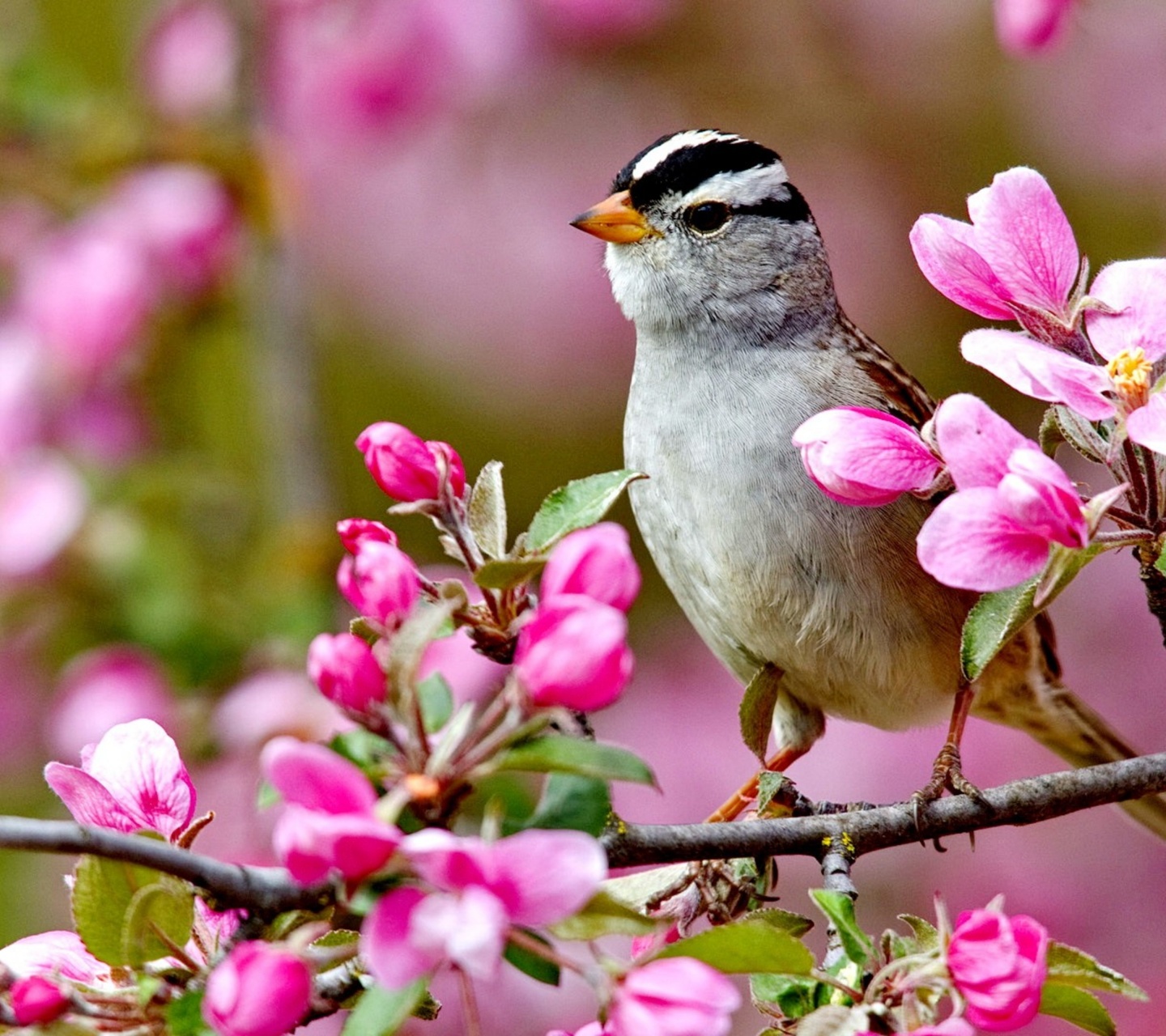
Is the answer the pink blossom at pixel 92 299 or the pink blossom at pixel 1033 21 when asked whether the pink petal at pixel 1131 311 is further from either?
the pink blossom at pixel 92 299

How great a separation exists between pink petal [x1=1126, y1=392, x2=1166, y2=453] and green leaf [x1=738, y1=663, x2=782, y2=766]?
0.47 metres

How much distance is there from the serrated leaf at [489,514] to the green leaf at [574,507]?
0.09 ft

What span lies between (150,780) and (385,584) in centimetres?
27

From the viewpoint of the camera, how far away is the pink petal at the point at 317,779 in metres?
1.00

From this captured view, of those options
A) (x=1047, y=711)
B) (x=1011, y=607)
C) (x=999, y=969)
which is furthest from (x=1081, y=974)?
(x=1047, y=711)

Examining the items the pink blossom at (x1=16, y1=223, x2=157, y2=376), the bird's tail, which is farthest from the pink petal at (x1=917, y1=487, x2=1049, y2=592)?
the pink blossom at (x1=16, y1=223, x2=157, y2=376)

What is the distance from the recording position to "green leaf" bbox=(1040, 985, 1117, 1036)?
49.3 inches

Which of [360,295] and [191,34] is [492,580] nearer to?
[191,34]

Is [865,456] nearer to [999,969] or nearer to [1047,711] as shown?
[999,969]

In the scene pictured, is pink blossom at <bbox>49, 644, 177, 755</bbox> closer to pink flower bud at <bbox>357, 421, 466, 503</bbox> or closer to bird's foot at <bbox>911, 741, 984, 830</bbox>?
bird's foot at <bbox>911, 741, 984, 830</bbox>

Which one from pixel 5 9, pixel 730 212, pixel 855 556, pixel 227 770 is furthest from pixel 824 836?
pixel 5 9

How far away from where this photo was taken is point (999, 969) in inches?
44.5

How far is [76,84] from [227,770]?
1457mm


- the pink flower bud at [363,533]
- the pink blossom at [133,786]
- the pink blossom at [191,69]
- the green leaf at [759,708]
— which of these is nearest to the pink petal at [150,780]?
the pink blossom at [133,786]
